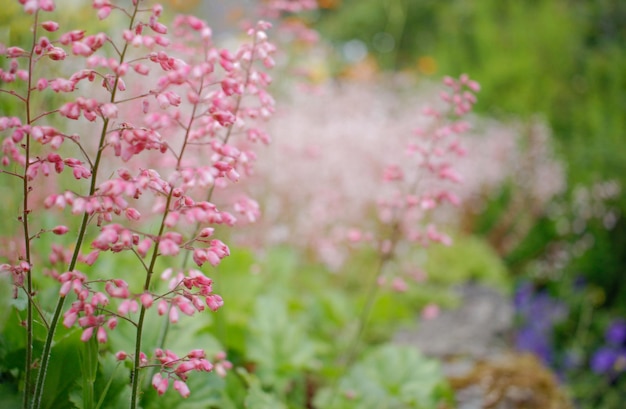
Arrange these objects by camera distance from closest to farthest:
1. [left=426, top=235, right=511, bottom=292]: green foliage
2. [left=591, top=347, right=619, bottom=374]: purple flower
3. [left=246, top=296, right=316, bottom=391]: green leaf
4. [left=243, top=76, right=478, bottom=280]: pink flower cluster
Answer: [left=246, top=296, right=316, bottom=391]: green leaf → [left=591, top=347, right=619, bottom=374]: purple flower → [left=243, top=76, right=478, bottom=280]: pink flower cluster → [left=426, top=235, right=511, bottom=292]: green foliage

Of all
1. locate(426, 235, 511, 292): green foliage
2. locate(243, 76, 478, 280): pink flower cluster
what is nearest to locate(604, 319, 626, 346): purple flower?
locate(426, 235, 511, 292): green foliage

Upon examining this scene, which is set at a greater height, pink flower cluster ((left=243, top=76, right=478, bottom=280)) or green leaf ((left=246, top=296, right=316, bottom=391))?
pink flower cluster ((left=243, top=76, right=478, bottom=280))

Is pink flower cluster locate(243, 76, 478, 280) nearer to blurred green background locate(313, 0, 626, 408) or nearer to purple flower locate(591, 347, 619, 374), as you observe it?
blurred green background locate(313, 0, 626, 408)

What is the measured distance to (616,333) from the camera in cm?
359

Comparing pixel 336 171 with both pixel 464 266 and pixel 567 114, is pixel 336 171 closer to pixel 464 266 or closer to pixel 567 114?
pixel 464 266

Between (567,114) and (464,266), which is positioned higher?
(567,114)

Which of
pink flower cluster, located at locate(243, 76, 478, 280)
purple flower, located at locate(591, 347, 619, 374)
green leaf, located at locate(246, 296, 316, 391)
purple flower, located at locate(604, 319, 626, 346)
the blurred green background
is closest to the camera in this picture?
green leaf, located at locate(246, 296, 316, 391)

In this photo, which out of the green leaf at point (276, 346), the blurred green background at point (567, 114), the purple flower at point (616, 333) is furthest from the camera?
the blurred green background at point (567, 114)

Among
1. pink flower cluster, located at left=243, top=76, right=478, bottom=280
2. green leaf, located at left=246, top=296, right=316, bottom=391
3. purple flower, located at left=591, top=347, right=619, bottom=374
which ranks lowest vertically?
purple flower, located at left=591, top=347, right=619, bottom=374

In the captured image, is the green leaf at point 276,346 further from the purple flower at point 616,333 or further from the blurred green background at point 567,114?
the purple flower at point 616,333

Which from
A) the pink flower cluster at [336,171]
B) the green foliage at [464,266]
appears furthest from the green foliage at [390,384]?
the green foliage at [464,266]

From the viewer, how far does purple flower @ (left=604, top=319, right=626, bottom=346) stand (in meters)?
3.59

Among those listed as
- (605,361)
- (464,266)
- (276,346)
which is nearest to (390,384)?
(276,346)

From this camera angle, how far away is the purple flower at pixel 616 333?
359 cm
